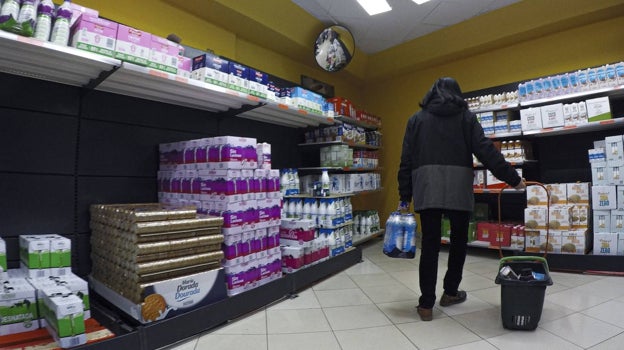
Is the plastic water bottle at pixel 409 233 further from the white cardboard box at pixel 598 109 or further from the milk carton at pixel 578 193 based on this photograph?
the white cardboard box at pixel 598 109

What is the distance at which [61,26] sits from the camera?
6.22 feet

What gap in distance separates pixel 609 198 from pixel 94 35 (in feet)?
16.0

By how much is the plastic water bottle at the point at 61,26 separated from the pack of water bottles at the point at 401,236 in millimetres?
2534

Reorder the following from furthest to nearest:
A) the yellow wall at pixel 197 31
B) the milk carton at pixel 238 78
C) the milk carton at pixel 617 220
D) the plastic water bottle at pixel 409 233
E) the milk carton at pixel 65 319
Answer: the milk carton at pixel 617 220, the yellow wall at pixel 197 31, the milk carton at pixel 238 78, the plastic water bottle at pixel 409 233, the milk carton at pixel 65 319

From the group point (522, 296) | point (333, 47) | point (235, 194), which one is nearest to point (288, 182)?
point (235, 194)

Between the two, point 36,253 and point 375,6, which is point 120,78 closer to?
point 36,253

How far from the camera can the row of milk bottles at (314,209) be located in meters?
3.88

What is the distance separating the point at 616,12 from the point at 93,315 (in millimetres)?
6230

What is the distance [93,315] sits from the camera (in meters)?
2.05

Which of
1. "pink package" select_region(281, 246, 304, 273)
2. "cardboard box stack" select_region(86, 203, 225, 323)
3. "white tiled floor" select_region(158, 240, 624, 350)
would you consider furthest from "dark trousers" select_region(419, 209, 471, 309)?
"cardboard box stack" select_region(86, 203, 225, 323)

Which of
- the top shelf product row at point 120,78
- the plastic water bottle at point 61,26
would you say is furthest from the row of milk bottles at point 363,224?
the plastic water bottle at point 61,26

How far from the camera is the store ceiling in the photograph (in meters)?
4.32

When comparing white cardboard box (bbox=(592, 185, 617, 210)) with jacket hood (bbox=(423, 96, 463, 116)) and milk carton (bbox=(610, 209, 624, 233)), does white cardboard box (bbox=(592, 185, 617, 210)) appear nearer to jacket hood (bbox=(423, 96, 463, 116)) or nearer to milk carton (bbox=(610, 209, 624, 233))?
milk carton (bbox=(610, 209, 624, 233))

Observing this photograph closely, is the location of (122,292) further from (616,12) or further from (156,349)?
(616,12)
